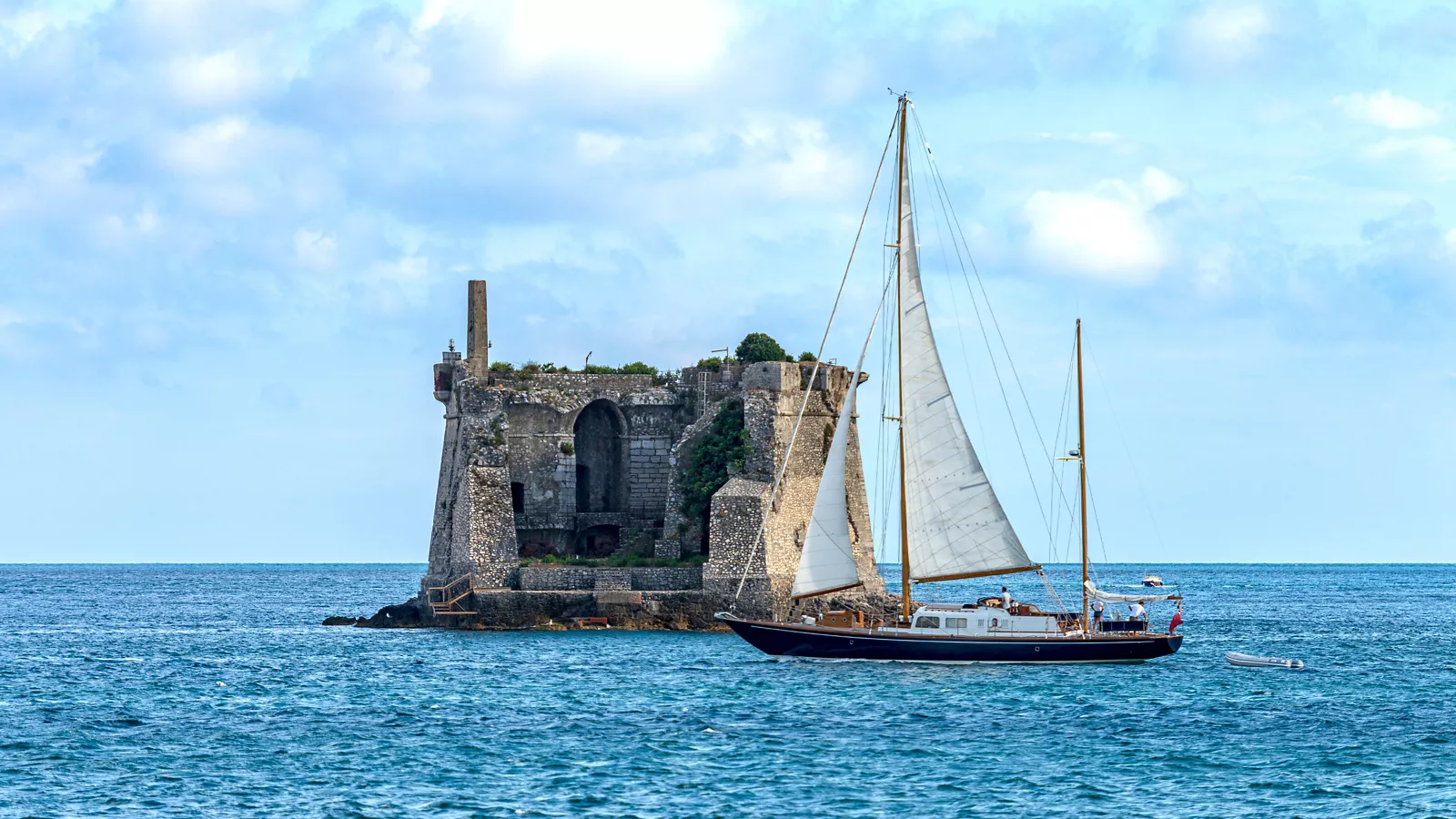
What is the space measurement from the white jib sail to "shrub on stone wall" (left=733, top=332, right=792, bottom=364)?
1803cm

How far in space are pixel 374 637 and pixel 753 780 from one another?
32207 millimetres

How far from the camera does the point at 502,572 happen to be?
56500 millimetres

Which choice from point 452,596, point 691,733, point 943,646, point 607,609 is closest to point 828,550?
point 943,646

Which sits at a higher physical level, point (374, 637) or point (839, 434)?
point (839, 434)

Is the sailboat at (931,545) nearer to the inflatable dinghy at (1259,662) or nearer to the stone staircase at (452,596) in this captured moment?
the inflatable dinghy at (1259,662)

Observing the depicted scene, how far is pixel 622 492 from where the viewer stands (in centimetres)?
6188

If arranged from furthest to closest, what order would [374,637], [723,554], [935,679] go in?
[374,637]
[723,554]
[935,679]

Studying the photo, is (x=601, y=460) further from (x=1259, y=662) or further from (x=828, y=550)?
(x=1259, y=662)

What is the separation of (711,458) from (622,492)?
593cm

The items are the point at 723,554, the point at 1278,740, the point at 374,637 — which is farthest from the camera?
the point at 374,637

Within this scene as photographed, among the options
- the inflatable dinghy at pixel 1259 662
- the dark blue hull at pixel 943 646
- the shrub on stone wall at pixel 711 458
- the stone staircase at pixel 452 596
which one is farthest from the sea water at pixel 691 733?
the shrub on stone wall at pixel 711 458

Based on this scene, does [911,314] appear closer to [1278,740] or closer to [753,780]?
[1278,740]

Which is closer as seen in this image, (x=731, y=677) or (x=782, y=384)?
(x=731, y=677)

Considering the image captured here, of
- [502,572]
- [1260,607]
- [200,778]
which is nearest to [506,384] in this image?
[502,572]
